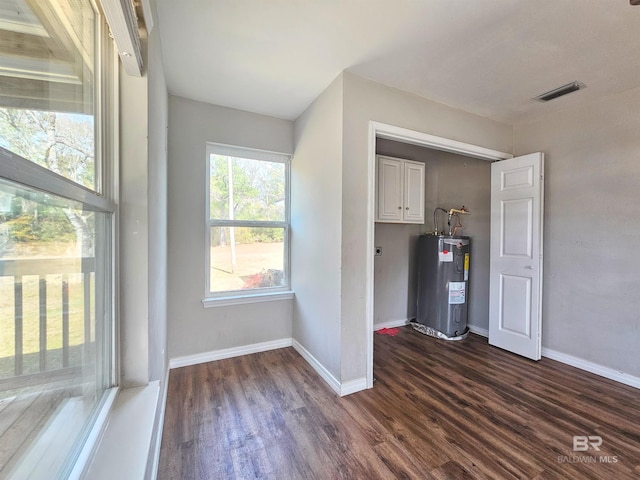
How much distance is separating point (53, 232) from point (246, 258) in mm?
2180

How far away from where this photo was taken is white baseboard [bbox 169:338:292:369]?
2.54 metres

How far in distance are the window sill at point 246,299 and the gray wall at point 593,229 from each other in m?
2.80

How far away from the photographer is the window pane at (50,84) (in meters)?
0.54

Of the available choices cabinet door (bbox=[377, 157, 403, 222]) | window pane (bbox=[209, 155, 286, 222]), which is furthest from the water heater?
window pane (bbox=[209, 155, 286, 222])

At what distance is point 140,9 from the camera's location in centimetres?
111

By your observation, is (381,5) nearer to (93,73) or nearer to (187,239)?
(93,73)

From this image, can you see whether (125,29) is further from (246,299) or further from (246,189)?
(246,299)

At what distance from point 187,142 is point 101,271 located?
188 centimetres

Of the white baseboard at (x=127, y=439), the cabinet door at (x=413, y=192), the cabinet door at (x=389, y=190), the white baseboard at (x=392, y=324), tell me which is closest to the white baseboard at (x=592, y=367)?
the white baseboard at (x=392, y=324)

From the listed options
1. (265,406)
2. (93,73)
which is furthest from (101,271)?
(265,406)

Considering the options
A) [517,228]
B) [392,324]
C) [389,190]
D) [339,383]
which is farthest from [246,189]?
[517,228]

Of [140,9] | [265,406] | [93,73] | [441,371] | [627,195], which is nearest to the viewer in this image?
[93,73]

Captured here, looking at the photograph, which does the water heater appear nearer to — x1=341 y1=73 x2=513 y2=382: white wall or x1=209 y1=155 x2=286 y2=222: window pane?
x1=341 y1=73 x2=513 y2=382: white wall

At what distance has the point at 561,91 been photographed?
2.33m
